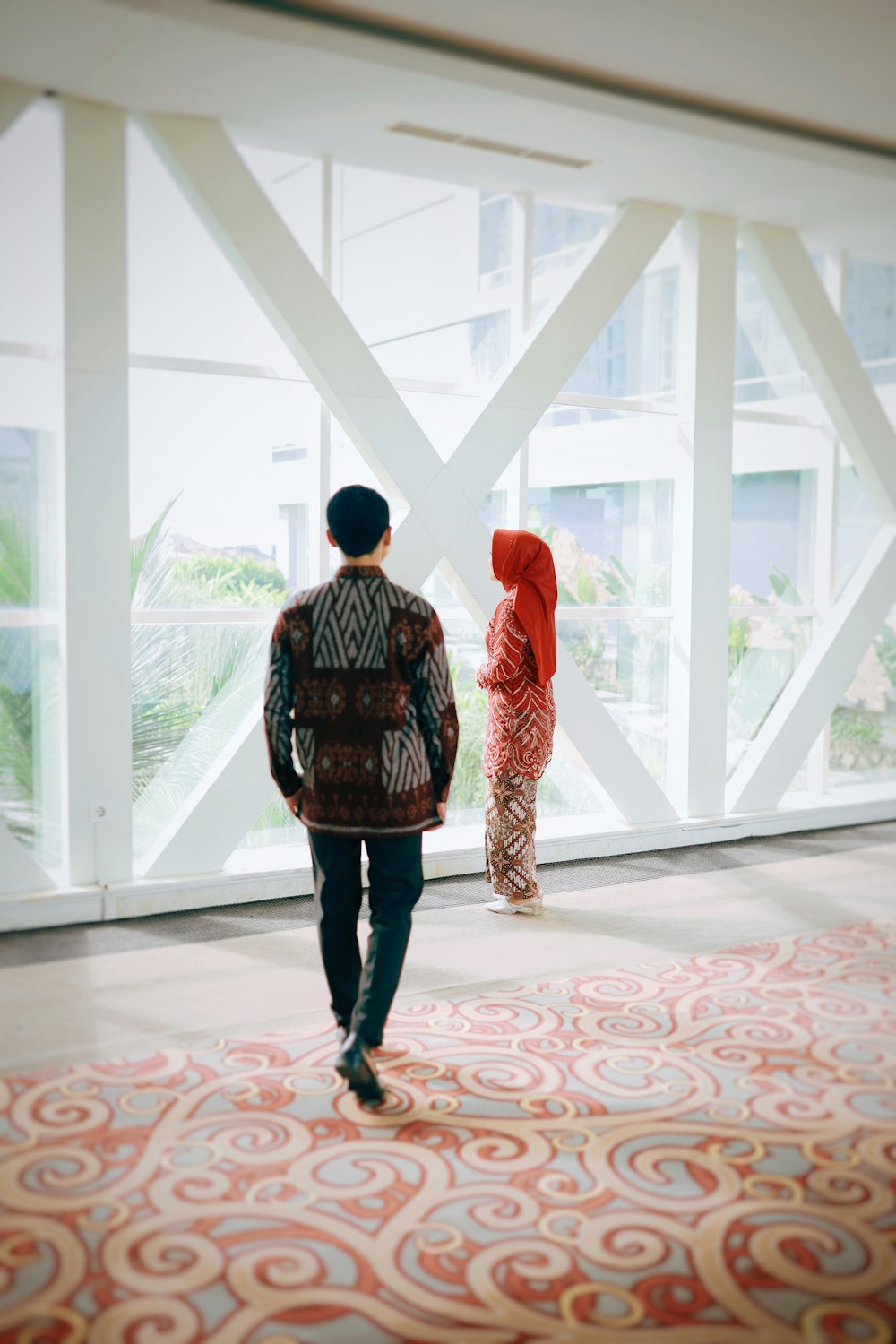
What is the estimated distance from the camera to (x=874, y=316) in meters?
7.40

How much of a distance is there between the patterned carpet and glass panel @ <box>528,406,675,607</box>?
9.52 feet

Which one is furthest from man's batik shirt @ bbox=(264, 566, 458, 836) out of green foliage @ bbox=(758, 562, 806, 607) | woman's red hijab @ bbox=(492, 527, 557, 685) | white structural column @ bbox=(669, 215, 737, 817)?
green foliage @ bbox=(758, 562, 806, 607)

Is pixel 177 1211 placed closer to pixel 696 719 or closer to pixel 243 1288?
pixel 243 1288

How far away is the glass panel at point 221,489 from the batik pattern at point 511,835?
1.39 metres

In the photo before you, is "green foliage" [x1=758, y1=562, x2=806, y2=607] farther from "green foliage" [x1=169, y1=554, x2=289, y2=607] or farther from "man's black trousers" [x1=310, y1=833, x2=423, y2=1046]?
"man's black trousers" [x1=310, y1=833, x2=423, y2=1046]

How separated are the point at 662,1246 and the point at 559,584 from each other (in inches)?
162

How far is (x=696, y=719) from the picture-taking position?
6.48 m

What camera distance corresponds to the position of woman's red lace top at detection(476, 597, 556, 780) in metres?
4.88

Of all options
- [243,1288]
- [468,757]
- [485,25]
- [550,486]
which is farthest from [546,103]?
[243,1288]

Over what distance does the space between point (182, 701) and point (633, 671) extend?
2527mm

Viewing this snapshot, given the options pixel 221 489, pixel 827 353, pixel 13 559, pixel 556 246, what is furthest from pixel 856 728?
pixel 13 559

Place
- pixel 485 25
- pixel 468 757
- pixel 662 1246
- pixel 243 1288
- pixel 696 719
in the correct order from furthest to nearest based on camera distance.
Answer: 1. pixel 696 719
2. pixel 468 757
3. pixel 485 25
4. pixel 662 1246
5. pixel 243 1288

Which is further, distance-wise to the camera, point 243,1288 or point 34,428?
point 34,428

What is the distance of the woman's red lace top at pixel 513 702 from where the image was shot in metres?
4.88
